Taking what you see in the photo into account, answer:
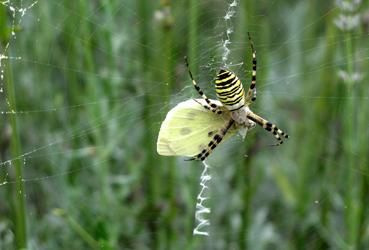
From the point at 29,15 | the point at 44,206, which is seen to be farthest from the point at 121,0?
the point at 44,206

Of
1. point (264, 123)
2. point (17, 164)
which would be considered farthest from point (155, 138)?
point (17, 164)

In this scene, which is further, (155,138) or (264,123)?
(155,138)

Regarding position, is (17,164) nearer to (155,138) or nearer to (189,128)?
(189,128)

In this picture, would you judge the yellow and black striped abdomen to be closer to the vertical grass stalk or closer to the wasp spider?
the wasp spider

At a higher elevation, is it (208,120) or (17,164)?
(208,120)

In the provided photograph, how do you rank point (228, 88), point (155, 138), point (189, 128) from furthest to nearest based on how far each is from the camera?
1. point (155, 138)
2. point (189, 128)
3. point (228, 88)

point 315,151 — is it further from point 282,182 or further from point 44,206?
point 44,206

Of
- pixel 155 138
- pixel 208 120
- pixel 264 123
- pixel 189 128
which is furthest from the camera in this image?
pixel 155 138
